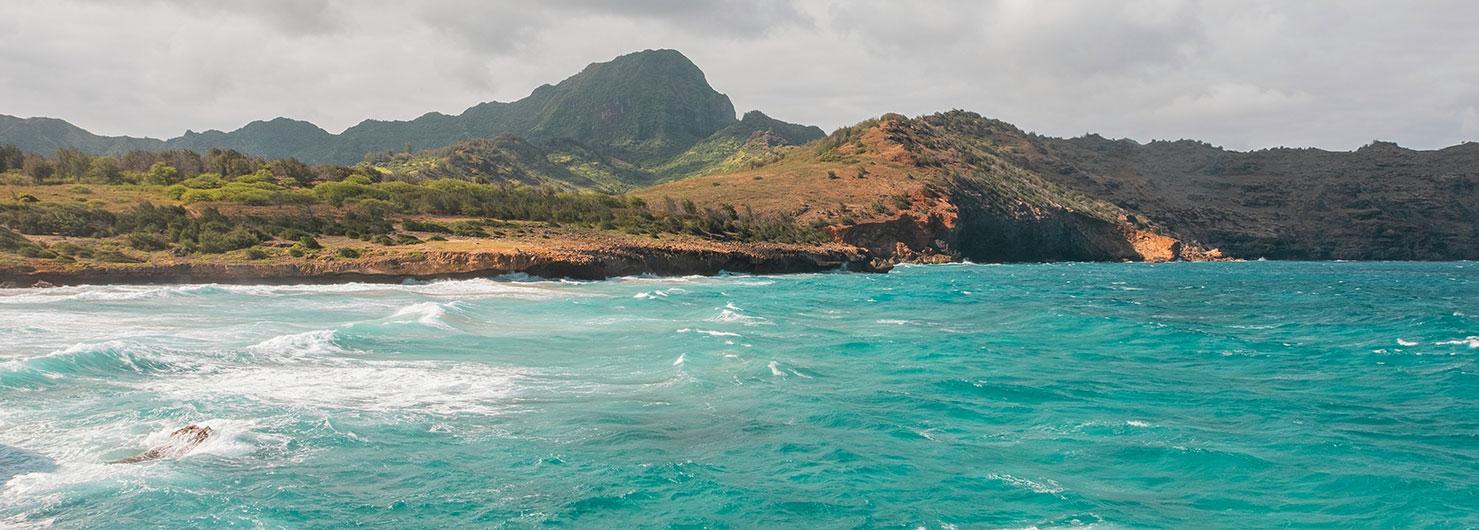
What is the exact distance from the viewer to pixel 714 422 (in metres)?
12.1

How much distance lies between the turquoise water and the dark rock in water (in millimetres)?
212

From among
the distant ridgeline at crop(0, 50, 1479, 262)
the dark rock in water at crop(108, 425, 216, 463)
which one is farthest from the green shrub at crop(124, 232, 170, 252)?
the dark rock in water at crop(108, 425, 216, 463)

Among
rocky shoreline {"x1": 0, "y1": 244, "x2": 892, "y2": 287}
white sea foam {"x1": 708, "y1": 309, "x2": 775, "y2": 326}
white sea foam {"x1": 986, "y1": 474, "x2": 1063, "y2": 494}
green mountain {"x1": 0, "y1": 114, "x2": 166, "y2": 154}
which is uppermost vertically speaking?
green mountain {"x1": 0, "y1": 114, "x2": 166, "y2": 154}

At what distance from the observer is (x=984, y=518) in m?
8.29

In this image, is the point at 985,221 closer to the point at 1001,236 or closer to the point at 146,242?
the point at 1001,236

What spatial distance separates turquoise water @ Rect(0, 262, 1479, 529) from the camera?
8391mm

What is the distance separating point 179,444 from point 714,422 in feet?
22.1

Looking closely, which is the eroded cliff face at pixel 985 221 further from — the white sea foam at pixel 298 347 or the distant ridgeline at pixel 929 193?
the white sea foam at pixel 298 347

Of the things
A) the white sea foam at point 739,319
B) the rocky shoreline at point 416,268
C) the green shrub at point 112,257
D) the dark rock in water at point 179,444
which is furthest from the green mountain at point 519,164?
the dark rock in water at point 179,444

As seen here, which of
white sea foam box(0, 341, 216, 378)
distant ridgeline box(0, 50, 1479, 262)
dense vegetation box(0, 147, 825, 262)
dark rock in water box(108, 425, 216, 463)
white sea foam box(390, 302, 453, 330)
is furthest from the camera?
distant ridgeline box(0, 50, 1479, 262)

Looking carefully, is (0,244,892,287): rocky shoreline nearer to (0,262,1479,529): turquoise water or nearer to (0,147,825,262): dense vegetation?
(0,147,825,262): dense vegetation

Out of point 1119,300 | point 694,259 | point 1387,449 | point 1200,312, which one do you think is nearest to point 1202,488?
point 1387,449

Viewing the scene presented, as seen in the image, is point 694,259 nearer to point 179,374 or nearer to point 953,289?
point 953,289

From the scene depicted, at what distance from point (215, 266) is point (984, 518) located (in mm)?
34633
